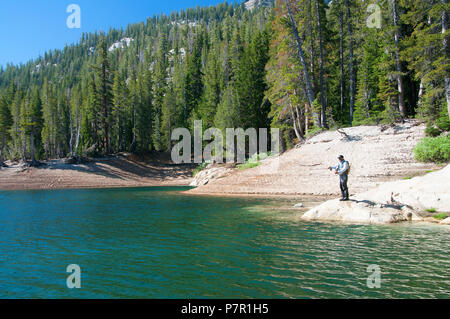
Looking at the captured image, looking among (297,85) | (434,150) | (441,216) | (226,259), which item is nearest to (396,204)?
Result: (441,216)

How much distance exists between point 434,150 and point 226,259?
18.6m

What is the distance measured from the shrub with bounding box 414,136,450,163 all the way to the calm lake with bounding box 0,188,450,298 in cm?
1083

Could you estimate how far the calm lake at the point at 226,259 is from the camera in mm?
5898

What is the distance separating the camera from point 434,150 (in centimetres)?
1975

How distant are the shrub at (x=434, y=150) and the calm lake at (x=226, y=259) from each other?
1083 centimetres

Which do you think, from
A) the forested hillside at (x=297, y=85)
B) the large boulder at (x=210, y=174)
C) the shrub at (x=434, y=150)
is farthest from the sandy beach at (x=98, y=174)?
the shrub at (x=434, y=150)

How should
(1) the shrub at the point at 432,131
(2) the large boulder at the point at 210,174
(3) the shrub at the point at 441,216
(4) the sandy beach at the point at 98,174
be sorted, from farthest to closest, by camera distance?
(4) the sandy beach at the point at 98,174 < (2) the large boulder at the point at 210,174 < (1) the shrub at the point at 432,131 < (3) the shrub at the point at 441,216

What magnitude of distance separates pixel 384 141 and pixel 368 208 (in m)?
12.8

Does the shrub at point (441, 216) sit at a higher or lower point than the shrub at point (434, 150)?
lower

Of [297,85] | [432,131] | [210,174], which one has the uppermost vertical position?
[297,85]

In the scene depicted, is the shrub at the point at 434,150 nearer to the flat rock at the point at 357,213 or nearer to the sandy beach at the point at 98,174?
the flat rock at the point at 357,213

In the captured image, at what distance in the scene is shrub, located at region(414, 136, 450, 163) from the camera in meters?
19.3

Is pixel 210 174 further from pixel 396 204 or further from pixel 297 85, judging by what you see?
pixel 396 204
